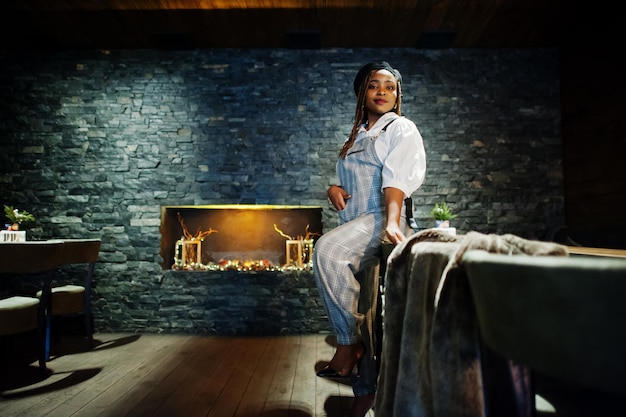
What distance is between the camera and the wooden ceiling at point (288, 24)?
3.43 metres

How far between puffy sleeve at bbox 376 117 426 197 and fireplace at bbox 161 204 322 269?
111 inches

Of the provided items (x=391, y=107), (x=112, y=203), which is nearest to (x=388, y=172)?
(x=391, y=107)

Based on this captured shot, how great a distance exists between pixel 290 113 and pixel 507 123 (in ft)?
7.46

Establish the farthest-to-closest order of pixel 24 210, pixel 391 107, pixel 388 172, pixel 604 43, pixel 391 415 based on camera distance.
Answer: pixel 24 210, pixel 604 43, pixel 391 107, pixel 388 172, pixel 391 415

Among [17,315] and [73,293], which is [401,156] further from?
[73,293]

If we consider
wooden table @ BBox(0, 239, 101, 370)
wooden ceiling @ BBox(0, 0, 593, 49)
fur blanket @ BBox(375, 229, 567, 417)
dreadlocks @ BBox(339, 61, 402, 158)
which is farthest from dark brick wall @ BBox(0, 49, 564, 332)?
fur blanket @ BBox(375, 229, 567, 417)

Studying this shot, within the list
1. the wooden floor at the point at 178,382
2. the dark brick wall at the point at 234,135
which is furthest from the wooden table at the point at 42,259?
the dark brick wall at the point at 234,135

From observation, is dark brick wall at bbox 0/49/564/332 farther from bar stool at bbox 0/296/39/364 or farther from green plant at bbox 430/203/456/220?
bar stool at bbox 0/296/39/364

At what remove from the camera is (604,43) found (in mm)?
3396

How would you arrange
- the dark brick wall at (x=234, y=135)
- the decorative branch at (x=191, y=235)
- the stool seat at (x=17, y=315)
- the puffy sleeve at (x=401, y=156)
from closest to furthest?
1. the puffy sleeve at (x=401, y=156)
2. the stool seat at (x=17, y=315)
3. the dark brick wall at (x=234, y=135)
4. the decorative branch at (x=191, y=235)

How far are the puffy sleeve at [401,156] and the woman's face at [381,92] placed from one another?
17 centimetres

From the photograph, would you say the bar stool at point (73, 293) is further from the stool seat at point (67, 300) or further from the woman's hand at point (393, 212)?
the woman's hand at point (393, 212)

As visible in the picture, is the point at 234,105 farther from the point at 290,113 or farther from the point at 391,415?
the point at 391,415

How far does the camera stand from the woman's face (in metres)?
1.73
